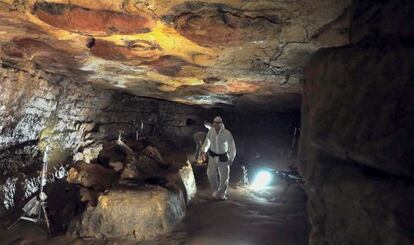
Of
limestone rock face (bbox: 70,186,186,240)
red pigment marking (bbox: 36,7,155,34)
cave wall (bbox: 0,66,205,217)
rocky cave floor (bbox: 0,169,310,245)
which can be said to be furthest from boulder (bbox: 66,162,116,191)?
red pigment marking (bbox: 36,7,155,34)

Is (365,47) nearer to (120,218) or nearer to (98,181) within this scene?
(120,218)

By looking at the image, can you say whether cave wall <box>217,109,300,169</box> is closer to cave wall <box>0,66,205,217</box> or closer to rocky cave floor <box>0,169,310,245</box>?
cave wall <box>0,66,205,217</box>

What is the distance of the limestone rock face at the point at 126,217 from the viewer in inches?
199

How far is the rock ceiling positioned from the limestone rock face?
2.26 m

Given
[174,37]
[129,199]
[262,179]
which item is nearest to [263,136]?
[262,179]

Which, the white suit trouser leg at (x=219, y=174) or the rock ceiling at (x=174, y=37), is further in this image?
the white suit trouser leg at (x=219, y=174)

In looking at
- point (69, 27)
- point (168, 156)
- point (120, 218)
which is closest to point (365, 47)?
point (69, 27)

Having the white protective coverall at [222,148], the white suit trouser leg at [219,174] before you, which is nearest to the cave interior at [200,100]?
the white suit trouser leg at [219,174]

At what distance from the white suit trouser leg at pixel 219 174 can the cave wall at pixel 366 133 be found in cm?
476

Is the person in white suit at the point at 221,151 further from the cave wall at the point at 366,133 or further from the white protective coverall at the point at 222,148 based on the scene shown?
the cave wall at the point at 366,133

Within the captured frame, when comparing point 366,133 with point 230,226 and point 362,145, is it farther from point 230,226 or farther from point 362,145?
point 230,226

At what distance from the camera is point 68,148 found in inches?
308

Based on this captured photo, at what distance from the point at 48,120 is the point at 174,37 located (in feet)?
14.4

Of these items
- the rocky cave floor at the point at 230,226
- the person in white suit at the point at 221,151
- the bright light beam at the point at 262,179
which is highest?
the person in white suit at the point at 221,151
